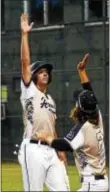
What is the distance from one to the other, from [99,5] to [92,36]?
0.99 meters

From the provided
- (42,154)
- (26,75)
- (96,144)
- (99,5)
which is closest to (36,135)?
(42,154)

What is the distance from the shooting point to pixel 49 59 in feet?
70.5

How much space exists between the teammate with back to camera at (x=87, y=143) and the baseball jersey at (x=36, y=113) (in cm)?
78

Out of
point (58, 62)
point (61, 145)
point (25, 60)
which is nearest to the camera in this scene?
point (61, 145)

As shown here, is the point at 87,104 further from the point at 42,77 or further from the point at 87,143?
the point at 42,77

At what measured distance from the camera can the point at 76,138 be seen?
4938 millimetres

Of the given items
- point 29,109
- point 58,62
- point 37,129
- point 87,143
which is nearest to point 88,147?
point 87,143

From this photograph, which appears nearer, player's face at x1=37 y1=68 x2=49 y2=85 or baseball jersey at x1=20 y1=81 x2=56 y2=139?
baseball jersey at x1=20 y1=81 x2=56 y2=139

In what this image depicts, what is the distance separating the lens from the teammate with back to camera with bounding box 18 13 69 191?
5.93 m

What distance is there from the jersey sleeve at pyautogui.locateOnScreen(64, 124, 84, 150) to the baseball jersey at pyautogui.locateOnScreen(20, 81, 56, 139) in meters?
0.97

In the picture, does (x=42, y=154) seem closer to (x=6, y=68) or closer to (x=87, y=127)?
(x=87, y=127)

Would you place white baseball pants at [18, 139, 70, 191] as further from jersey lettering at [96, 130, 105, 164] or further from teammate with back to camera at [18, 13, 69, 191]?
jersey lettering at [96, 130, 105, 164]

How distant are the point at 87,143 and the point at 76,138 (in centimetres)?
16

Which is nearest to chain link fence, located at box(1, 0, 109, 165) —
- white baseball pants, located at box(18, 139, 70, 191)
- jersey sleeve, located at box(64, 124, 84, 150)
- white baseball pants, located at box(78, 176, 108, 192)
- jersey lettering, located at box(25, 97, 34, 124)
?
white baseball pants, located at box(18, 139, 70, 191)
